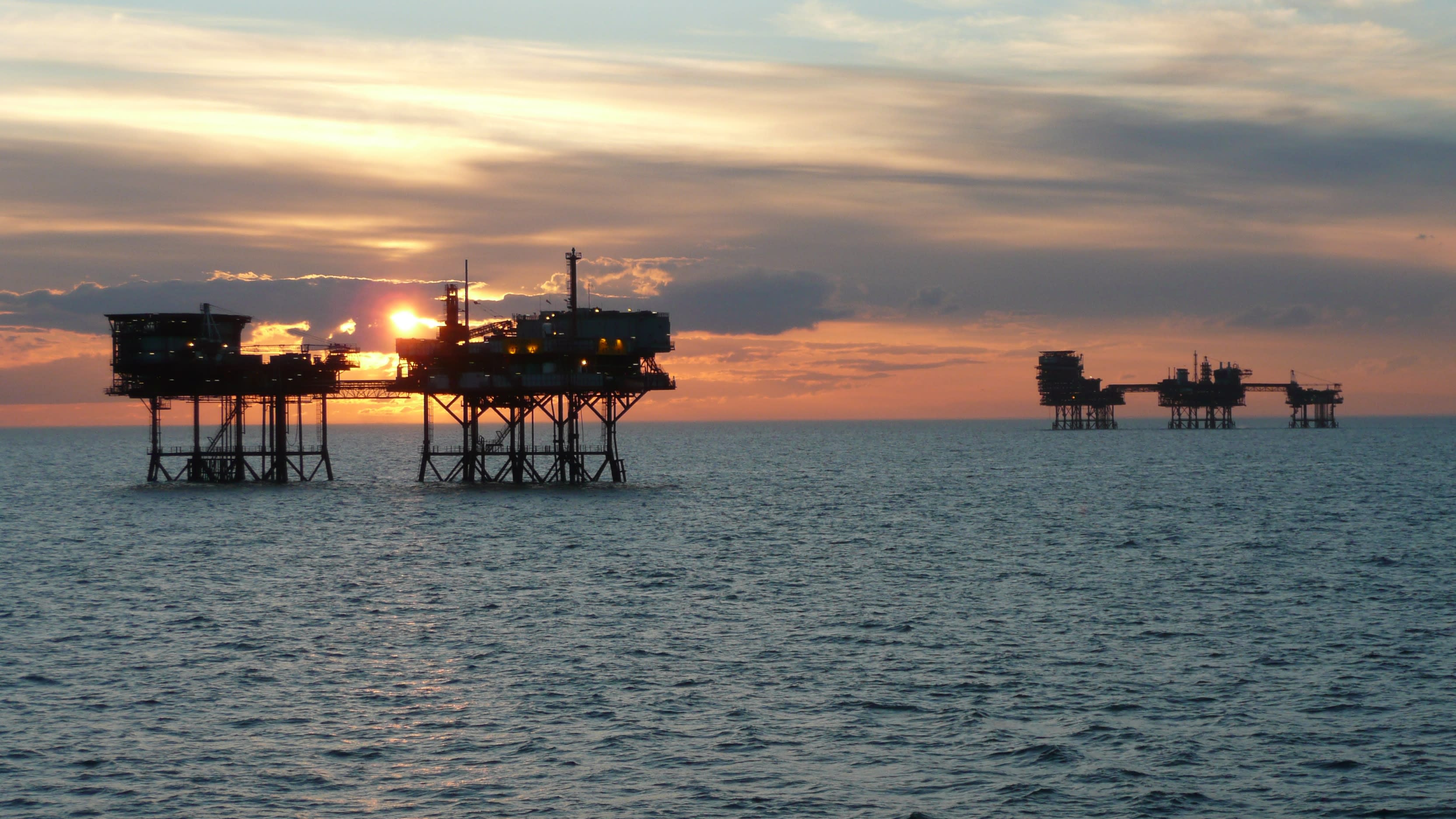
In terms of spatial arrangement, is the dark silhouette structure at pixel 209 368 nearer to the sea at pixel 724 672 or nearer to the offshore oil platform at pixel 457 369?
the offshore oil platform at pixel 457 369

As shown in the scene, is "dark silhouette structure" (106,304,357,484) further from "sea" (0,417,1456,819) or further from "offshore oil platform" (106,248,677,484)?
"sea" (0,417,1456,819)

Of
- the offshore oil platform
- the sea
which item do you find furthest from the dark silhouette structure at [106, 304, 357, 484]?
the sea

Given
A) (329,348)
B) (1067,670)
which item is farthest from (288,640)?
(329,348)

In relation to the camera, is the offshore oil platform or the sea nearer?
the sea

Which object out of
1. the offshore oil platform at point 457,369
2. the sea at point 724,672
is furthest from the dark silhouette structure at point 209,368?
the sea at point 724,672

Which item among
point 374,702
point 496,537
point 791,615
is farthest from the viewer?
point 496,537

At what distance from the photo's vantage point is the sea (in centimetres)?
2844

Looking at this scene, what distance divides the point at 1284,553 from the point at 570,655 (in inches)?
1686

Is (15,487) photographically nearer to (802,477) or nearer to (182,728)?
(802,477)

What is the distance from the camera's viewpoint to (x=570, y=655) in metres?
41.4

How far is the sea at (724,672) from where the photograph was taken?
93.3ft

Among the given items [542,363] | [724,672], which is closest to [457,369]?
[542,363]

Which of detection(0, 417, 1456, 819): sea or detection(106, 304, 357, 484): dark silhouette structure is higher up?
detection(106, 304, 357, 484): dark silhouette structure

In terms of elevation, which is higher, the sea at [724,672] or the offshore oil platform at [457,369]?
the offshore oil platform at [457,369]
